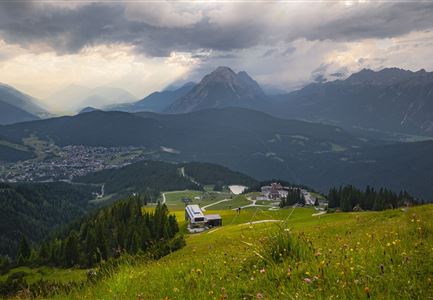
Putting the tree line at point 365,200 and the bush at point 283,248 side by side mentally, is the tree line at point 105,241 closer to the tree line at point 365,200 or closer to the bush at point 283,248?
the tree line at point 365,200

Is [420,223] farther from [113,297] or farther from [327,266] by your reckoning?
[113,297]

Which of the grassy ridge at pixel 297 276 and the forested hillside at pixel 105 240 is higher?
the grassy ridge at pixel 297 276

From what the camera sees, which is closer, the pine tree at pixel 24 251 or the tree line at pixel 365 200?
the pine tree at pixel 24 251

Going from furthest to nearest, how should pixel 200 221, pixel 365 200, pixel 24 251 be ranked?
pixel 365 200
pixel 200 221
pixel 24 251

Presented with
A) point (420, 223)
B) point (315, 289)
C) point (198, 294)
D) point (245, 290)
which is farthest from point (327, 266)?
point (420, 223)

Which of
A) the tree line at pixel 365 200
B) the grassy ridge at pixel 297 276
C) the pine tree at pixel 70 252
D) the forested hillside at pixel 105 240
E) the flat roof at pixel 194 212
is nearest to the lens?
the grassy ridge at pixel 297 276

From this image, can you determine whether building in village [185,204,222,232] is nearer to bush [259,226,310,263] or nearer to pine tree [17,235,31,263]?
pine tree [17,235,31,263]

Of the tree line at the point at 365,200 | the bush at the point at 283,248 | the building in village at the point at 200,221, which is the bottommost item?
the tree line at the point at 365,200

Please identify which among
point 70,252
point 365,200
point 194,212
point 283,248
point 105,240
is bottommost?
point 365,200

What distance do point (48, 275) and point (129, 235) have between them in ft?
60.7

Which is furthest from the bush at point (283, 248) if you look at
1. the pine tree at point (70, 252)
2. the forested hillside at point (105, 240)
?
the pine tree at point (70, 252)

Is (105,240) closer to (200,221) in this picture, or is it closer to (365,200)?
(200,221)

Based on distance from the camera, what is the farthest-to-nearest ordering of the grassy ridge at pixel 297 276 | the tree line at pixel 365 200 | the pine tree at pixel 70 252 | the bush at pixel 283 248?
1. the tree line at pixel 365 200
2. the pine tree at pixel 70 252
3. the bush at pixel 283 248
4. the grassy ridge at pixel 297 276

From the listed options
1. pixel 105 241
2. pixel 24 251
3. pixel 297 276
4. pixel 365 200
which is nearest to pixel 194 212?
pixel 105 241
